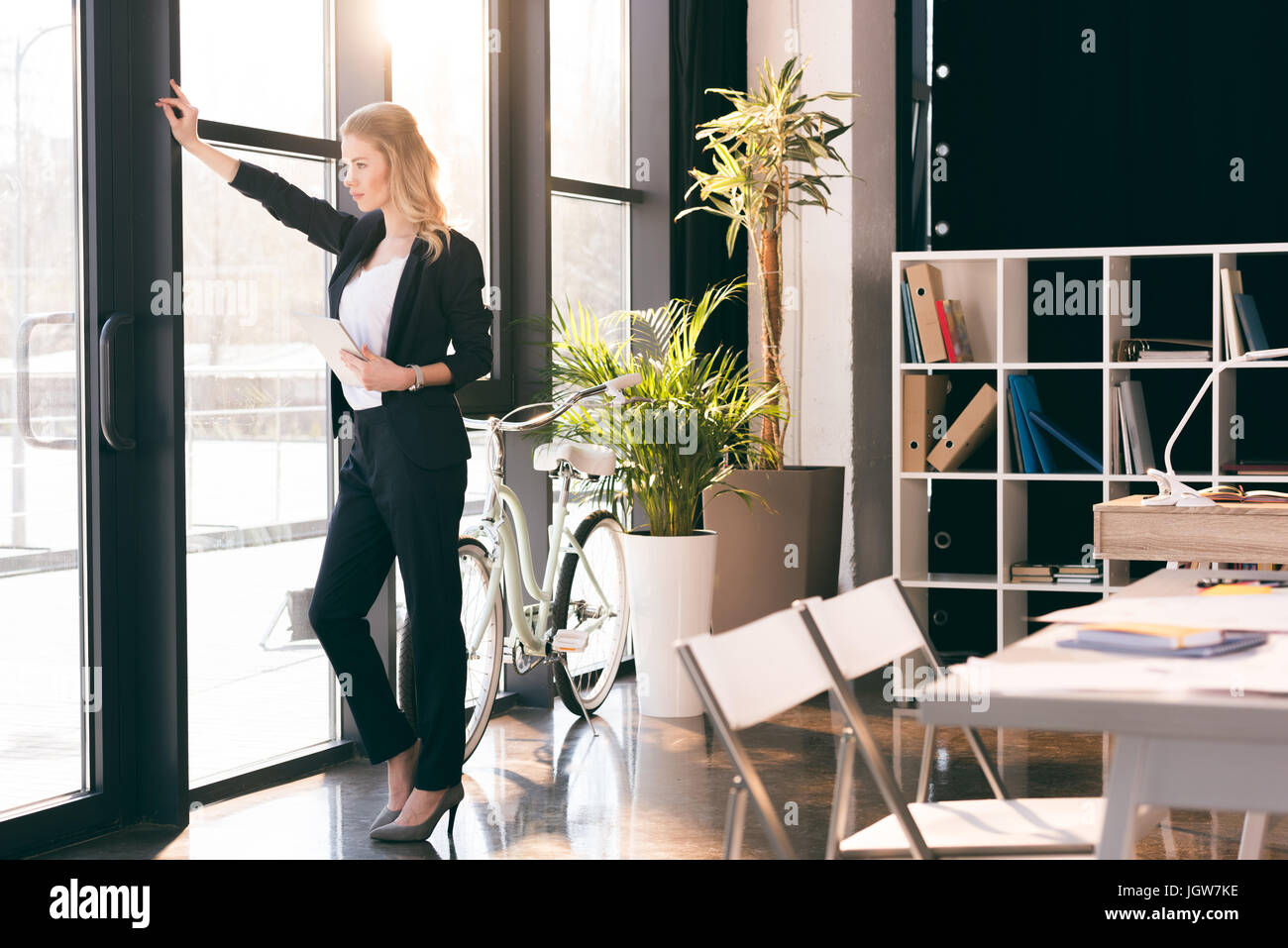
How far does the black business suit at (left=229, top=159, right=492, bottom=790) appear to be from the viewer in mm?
3438

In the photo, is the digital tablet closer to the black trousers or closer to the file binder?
the black trousers

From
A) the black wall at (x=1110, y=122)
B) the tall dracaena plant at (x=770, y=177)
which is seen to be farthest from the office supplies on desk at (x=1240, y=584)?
the black wall at (x=1110, y=122)

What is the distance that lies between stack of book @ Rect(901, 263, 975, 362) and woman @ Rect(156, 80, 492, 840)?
8.33 feet

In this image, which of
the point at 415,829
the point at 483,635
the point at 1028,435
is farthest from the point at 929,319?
the point at 415,829

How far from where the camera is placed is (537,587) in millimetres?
4570

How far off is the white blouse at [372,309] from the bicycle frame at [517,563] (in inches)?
32.0

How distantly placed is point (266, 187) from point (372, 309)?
1.43 ft

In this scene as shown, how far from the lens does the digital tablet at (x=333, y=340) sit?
128 inches

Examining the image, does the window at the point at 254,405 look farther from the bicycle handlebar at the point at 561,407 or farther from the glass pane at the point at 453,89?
the bicycle handlebar at the point at 561,407

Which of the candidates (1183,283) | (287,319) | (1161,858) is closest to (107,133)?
(287,319)
